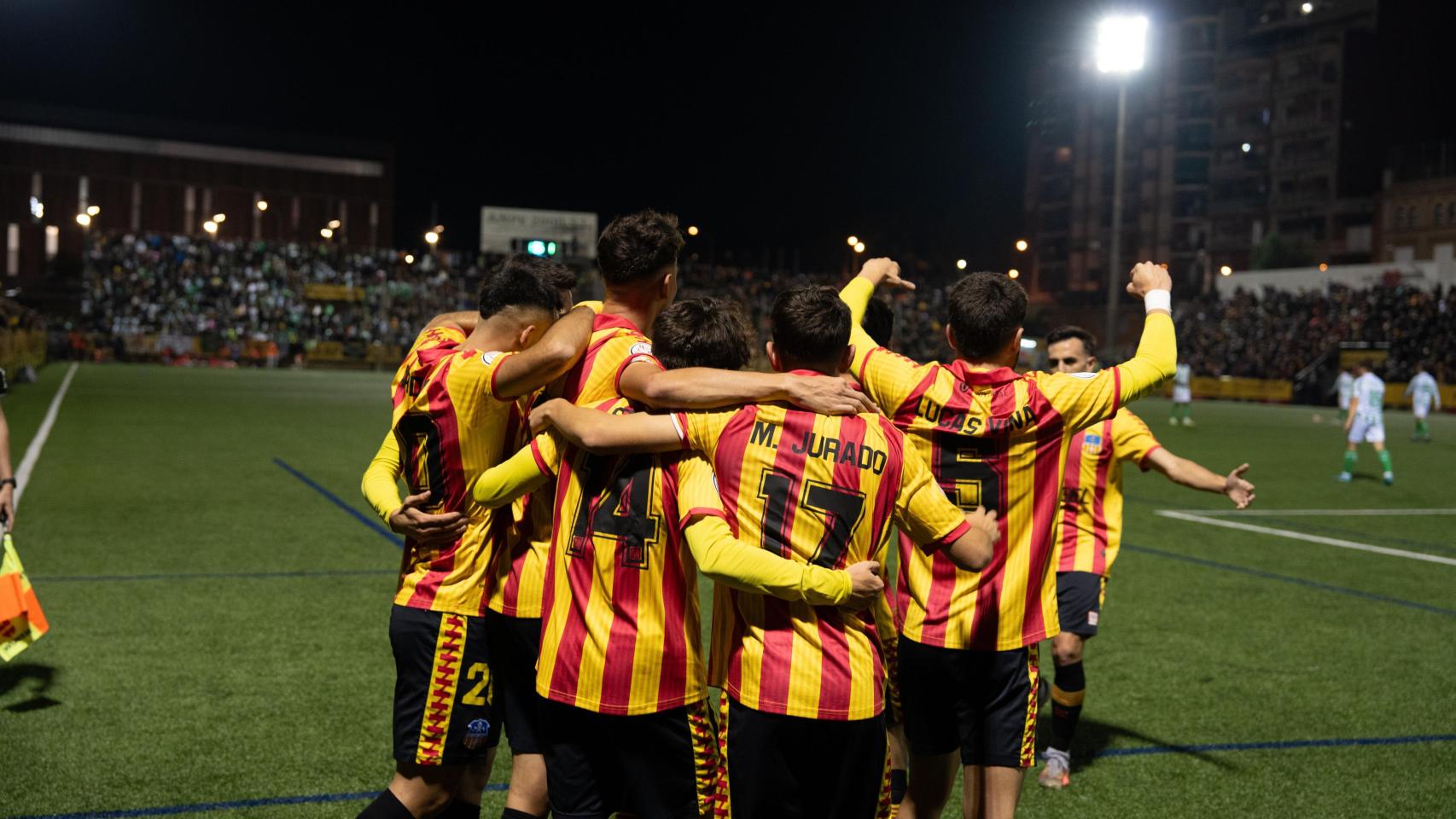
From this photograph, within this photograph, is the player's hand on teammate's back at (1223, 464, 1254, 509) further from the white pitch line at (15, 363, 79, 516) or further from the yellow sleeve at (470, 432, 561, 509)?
the white pitch line at (15, 363, 79, 516)

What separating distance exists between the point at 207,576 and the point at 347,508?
394cm

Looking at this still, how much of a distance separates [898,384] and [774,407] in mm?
933

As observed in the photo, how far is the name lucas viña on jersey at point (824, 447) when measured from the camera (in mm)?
2914

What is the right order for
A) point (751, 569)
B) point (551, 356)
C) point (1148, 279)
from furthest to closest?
point (1148, 279), point (551, 356), point (751, 569)

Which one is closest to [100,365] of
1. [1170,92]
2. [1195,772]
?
[1195,772]

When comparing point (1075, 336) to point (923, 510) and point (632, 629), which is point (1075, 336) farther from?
point (632, 629)

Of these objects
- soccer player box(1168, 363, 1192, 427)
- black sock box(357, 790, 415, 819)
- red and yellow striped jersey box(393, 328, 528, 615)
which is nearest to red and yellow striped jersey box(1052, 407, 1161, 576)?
red and yellow striped jersey box(393, 328, 528, 615)

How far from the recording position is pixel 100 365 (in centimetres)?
5131

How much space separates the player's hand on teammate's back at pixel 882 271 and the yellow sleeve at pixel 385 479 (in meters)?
1.62

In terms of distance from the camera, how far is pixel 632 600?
3.03m

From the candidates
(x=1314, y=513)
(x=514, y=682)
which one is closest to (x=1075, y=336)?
(x=514, y=682)

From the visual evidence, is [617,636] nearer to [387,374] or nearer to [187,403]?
[187,403]

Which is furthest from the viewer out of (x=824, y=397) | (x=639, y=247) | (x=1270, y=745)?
(x=1270, y=745)

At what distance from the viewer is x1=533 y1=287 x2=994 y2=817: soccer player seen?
2.91m
